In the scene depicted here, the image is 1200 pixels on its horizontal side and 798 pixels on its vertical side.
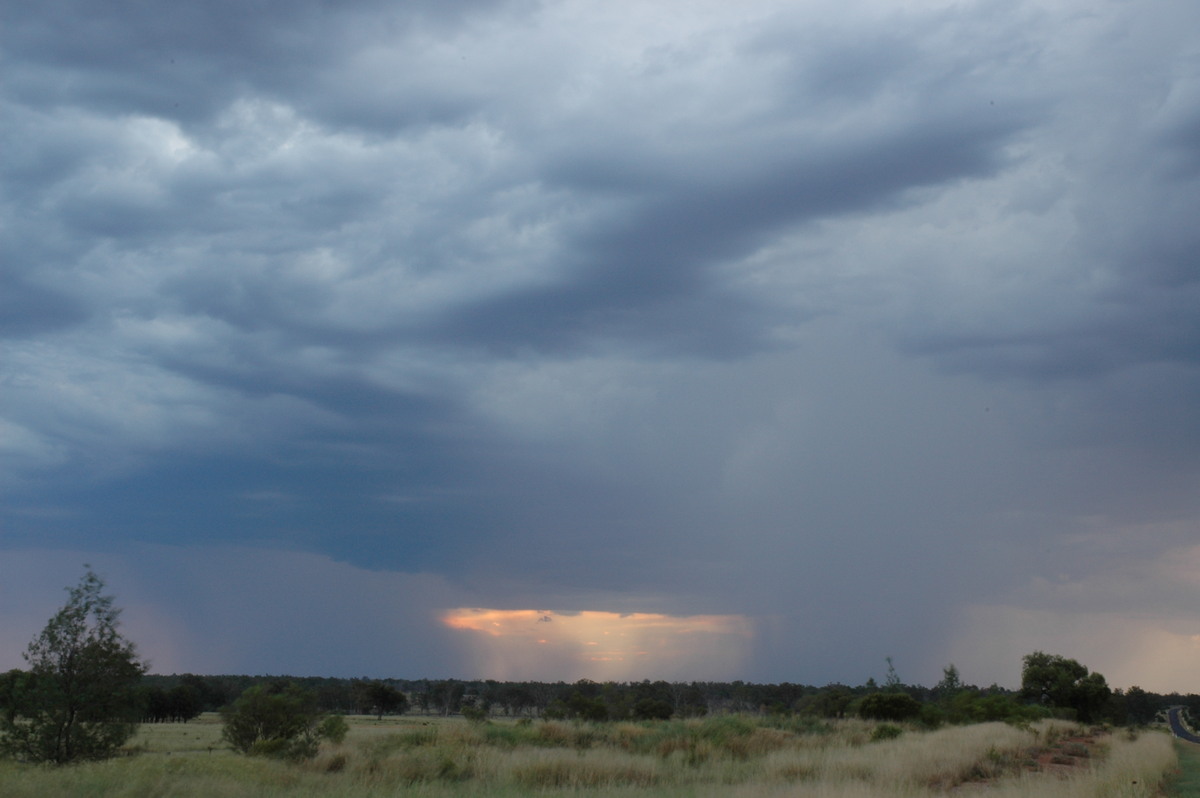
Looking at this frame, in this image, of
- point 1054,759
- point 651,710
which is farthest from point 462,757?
point 651,710

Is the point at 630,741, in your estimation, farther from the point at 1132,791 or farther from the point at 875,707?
the point at 875,707

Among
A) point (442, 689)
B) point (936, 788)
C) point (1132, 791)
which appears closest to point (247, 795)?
point (936, 788)

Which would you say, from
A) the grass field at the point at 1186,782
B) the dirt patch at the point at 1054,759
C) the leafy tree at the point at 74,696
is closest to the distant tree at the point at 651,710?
the dirt patch at the point at 1054,759

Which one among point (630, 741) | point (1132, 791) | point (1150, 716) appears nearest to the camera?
point (1132, 791)

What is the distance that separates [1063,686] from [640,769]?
7605cm

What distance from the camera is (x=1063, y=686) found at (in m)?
87.1

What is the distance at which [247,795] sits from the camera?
60.4ft

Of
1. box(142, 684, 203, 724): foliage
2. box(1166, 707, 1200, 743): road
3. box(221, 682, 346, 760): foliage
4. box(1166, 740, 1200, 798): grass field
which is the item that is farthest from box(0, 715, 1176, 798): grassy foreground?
box(142, 684, 203, 724): foliage

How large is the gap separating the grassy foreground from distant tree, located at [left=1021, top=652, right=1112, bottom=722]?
50373 millimetres

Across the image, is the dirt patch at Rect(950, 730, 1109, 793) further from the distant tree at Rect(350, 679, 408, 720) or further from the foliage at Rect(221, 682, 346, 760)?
the distant tree at Rect(350, 679, 408, 720)

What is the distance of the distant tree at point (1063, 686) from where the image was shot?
87438 mm

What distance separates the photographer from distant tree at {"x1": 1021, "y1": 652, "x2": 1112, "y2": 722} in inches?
3442

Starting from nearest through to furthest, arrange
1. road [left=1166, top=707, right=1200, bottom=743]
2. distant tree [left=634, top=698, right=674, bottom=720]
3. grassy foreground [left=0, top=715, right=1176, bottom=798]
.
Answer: grassy foreground [left=0, top=715, right=1176, bottom=798] < road [left=1166, top=707, right=1200, bottom=743] < distant tree [left=634, top=698, right=674, bottom=720]

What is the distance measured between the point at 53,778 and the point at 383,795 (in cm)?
659
